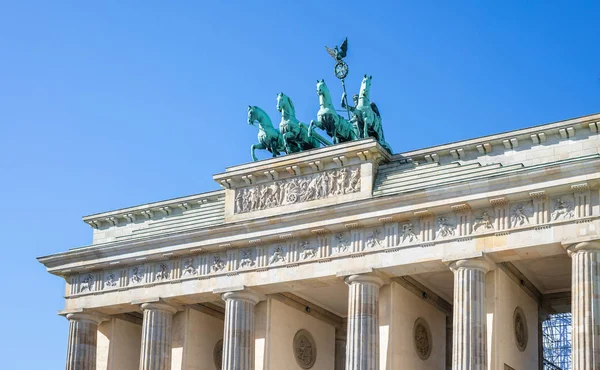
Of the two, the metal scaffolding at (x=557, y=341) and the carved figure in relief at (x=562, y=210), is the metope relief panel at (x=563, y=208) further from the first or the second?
the metal scaffolding at (x=557, y=341)

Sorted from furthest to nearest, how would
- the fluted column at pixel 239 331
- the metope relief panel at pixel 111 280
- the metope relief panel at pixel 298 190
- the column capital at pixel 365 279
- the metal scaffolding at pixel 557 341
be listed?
the metope relief panel at pixel 111 280, the metal scaffolding at pixel 557 341, the fluted column at pixel 239 331, the metope relief panel at pixel 298 190, the column capital at pixel 365 279

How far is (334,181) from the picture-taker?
41469 millimetres

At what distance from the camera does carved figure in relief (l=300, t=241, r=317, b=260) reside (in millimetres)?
40722

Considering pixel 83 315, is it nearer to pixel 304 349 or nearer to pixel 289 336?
pixel 289 336

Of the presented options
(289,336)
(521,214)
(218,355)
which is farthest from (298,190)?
(521,214)

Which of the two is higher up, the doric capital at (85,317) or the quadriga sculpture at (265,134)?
the quadriga sculpture at (265,134)

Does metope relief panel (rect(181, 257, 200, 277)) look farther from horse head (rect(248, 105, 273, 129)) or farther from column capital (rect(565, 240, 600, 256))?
column capital (rect(565, 240, 600, 256))

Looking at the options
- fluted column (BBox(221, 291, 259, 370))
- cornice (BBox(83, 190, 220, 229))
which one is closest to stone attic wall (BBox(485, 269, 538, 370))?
fluted column (BBox(221, 291, 259, 370))

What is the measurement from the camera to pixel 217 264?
42875 millimetres

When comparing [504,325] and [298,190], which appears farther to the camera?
[298,190]

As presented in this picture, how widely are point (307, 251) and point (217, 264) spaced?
3.92 m

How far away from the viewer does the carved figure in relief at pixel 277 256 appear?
41375 millimetres

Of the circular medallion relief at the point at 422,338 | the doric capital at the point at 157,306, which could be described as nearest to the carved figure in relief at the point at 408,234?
the circular medallion relief at the point at 422,338

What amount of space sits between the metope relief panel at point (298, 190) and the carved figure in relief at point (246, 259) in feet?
5.54
